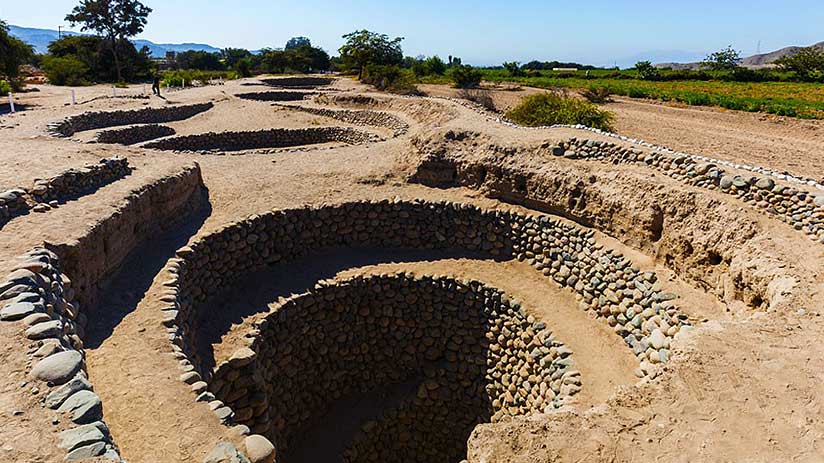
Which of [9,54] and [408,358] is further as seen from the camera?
[9,54]

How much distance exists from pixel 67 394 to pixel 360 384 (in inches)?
287

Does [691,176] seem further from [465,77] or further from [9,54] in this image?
[9,54]

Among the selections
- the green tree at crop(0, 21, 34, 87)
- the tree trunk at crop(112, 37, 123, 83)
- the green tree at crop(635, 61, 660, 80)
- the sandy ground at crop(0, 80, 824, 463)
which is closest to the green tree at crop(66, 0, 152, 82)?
the tree trunk at crop(112, 37, 123, 83)

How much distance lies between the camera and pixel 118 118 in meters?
20.3

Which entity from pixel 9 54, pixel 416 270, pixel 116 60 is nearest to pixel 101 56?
pixel 116 60

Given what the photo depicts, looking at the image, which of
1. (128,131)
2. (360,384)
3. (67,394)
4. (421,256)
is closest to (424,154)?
(421,256)

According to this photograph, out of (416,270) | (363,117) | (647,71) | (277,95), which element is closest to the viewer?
(416,270)

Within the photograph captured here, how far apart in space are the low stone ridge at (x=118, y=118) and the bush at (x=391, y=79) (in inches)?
478

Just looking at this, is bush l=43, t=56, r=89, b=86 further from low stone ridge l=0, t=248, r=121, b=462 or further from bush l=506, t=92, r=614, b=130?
low stone ridge l=0, t=248, r=121, b=462

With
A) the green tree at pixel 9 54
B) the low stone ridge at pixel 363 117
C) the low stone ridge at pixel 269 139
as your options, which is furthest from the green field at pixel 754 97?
the green tree at pixel 9 54

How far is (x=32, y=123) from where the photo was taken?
16.7 meters

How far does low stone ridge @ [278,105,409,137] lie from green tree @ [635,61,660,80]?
45.9 meters

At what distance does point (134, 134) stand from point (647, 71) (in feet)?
186

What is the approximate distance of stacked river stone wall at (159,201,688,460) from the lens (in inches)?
294
